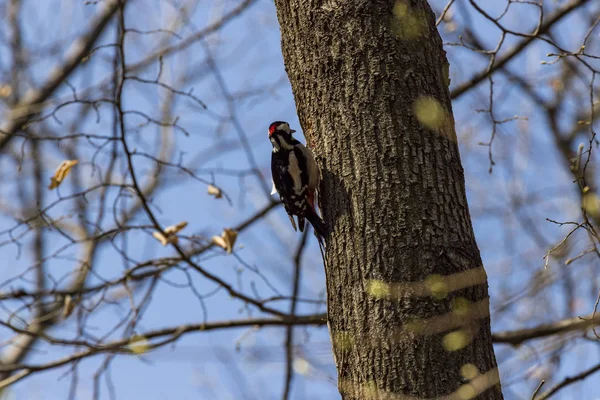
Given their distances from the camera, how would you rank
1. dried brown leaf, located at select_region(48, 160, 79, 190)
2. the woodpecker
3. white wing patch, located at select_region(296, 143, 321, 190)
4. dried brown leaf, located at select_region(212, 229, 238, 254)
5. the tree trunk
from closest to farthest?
the tree trunk < white wing patch, located at select_region(296, 143, 321, 190) < the woodpecker < dried brown leaf, located at select_region(48, 160, 79, 190) < dried brown leaf, located at select_region(212, 229, 238, 254)

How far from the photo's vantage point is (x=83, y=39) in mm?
9250

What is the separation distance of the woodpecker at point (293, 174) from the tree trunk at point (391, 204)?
16.7 inches

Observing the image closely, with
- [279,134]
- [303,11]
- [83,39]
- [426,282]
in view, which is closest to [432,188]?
[426,282]

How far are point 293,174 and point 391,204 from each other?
137 centimetres

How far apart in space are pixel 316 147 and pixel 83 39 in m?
7.11

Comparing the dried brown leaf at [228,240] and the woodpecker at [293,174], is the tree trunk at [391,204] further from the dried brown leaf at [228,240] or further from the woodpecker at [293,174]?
the dried brown leaf at [228,240]

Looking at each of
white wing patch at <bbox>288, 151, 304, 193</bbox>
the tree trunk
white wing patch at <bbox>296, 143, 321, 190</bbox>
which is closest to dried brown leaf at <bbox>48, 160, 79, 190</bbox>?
white wing patch at <bbox>288, 151, 304, 193</bbox>

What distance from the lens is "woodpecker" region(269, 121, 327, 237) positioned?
3.56 metres

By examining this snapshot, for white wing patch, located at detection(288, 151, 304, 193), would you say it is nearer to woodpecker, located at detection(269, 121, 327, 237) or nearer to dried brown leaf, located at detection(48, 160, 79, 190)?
woodpecker, located at detection(269, 121, 327, 237)

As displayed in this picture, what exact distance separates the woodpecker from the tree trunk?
42cm

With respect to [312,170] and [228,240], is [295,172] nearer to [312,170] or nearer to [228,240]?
[312,170]

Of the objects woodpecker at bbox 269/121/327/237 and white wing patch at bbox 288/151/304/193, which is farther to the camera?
white wing patch at bbox 288/151/304/193

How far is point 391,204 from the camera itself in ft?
8.60

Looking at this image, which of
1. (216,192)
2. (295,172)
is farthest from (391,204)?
(216,192)
